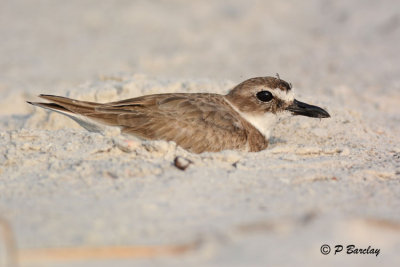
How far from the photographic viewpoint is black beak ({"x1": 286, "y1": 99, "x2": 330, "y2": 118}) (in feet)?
18.3

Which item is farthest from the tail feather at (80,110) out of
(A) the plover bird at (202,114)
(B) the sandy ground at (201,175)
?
(B) the sandy ground at (201,175)

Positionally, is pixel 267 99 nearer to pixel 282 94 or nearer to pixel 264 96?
pixel 264 96

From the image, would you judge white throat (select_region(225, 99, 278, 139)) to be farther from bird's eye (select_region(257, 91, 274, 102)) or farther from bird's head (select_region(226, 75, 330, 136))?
bird's eye (select_region(257, 91, 274, 102))

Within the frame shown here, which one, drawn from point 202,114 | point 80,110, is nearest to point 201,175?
point 202,114

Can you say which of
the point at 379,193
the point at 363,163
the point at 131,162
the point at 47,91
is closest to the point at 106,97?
the point at 47,91

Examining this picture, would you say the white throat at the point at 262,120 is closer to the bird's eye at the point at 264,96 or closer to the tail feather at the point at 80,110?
the bird's eye at the point at 264,96

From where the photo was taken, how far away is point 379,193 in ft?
13.0

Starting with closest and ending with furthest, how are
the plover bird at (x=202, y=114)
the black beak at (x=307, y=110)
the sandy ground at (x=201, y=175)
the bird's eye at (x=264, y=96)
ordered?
the sandy ground at (x=201, y=175) < the plover bird at (x=202, y=114) < the black beak at (x=307, y=110) < the bird's eye at (x=264, y=96)

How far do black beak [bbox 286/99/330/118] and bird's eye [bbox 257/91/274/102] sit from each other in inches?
7.8

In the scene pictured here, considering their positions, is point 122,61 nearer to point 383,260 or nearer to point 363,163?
point 363,163

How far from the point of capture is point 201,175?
13.3ft

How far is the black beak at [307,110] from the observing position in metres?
5.56

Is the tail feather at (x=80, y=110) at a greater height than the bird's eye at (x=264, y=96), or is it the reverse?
the bird's eye at (x=264, y=96)

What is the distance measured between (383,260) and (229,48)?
742 centimetres
